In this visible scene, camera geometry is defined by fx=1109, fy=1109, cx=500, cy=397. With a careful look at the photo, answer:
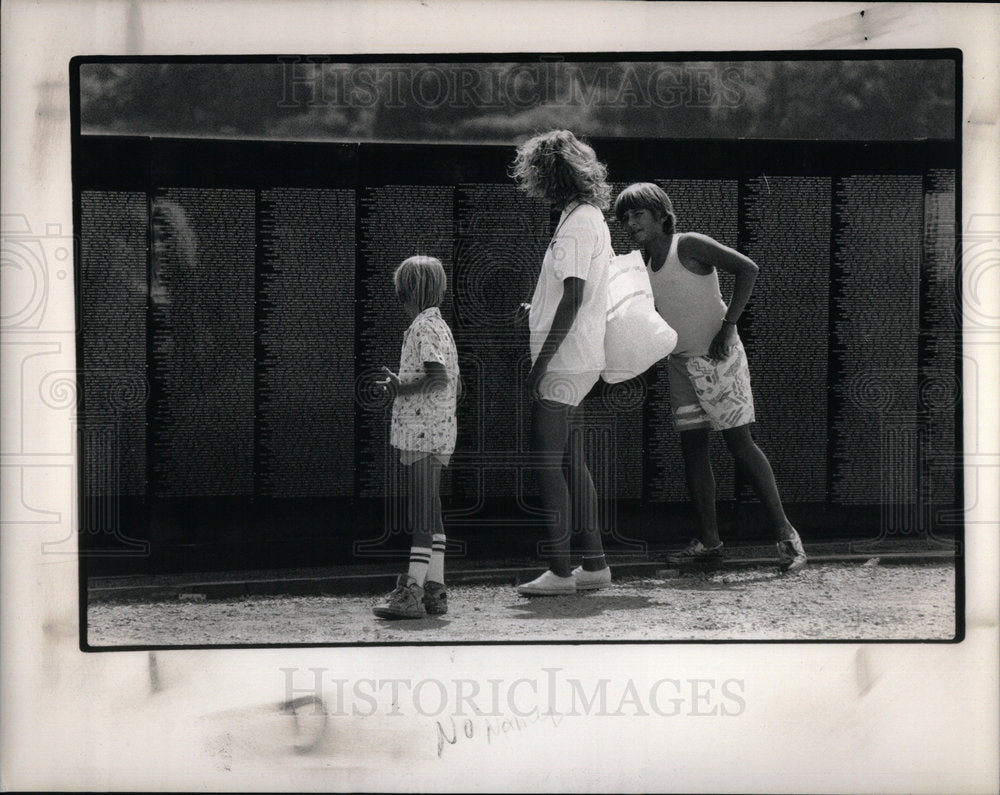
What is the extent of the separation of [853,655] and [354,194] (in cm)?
219

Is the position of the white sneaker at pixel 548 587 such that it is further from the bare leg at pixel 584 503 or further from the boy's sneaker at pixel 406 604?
the boy's sneaker at pixel 406 604

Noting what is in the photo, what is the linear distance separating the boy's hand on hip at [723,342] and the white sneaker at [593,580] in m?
0.79

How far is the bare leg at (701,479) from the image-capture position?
370cm

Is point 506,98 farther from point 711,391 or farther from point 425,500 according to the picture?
point 425,500

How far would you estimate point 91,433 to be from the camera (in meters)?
3.55

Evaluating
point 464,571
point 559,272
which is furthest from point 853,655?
point 559,272

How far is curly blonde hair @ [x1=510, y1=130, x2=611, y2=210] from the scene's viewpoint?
3555 mm

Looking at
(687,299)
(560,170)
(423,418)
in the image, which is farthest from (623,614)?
(560,170)

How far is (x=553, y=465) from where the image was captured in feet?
12.0

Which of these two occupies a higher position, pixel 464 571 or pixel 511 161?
pixel 511 161

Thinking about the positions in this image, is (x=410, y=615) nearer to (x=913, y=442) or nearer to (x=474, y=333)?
(x=474, y=333)

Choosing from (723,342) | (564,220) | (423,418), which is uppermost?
(564,220)

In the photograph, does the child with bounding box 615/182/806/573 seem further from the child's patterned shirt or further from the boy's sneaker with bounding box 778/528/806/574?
the child's patterned shirt

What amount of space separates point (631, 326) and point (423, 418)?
0.74 metres
